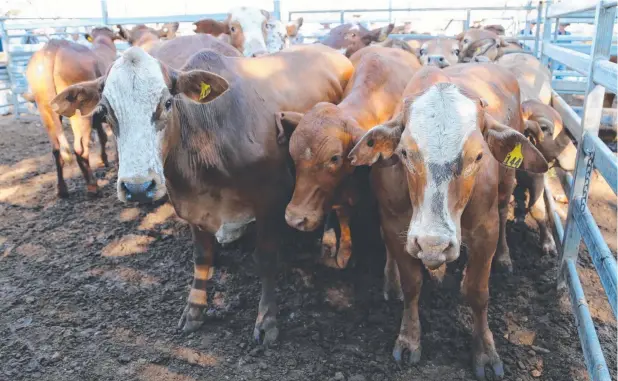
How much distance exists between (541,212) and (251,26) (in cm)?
449

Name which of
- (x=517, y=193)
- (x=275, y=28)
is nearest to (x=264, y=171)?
(x=517, y=193)

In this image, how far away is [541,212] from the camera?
15.8 feet

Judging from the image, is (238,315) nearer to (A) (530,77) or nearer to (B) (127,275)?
(B) (127,275)

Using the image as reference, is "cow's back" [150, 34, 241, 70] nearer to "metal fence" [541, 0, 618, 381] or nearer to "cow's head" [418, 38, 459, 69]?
"metal fence" [541, 0, 618, 381]

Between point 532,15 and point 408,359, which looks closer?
point 408,359

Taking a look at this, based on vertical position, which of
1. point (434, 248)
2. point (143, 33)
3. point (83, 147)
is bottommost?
point (83, 147)

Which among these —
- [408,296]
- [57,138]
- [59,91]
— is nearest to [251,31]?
[59,91]

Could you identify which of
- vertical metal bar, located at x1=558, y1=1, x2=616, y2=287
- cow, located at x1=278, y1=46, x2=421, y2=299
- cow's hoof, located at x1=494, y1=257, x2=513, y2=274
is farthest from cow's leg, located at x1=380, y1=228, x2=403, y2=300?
vertical metal bar, located at x1=558, y1=1, x2=616, y2=287

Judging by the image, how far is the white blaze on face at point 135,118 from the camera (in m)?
2.89

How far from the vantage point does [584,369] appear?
3229 mm

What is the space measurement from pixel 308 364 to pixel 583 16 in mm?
6265

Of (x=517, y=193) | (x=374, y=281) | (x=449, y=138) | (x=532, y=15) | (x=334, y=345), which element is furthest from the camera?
(x=532, y=15)

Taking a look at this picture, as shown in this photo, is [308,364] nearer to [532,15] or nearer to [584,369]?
[584,369]

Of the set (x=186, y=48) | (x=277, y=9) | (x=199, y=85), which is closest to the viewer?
(x=199, y=85)
